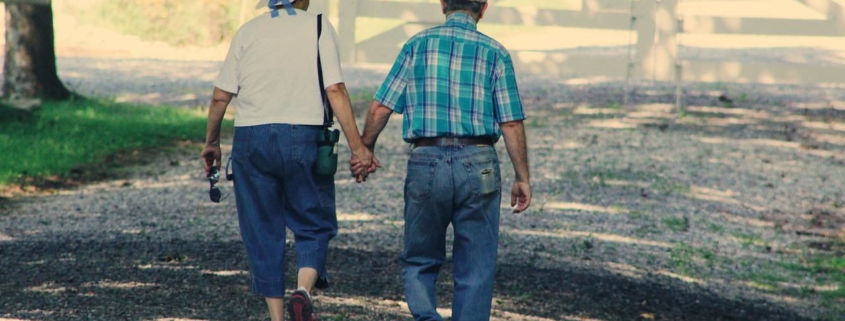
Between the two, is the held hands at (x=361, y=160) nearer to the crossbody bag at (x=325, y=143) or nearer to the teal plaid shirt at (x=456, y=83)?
the crossbody bag at (x=325, y=143)

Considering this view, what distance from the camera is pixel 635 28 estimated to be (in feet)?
58.0

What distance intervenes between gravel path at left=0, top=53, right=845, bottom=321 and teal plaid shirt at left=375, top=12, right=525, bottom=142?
1.50 m

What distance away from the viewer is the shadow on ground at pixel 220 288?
246 inches

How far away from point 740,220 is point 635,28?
24.8 ft

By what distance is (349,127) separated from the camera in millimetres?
5383

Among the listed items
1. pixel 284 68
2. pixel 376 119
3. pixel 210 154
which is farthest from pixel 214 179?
pixel 376 119

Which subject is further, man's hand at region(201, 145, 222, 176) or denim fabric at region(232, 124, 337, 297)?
man's hand at region(201, 145, 222, 176)

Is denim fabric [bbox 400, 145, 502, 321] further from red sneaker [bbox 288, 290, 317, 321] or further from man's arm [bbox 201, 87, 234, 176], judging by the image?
man's arm [bbox 201, 87, 234, 176]

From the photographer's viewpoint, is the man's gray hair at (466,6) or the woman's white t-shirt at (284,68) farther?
the woman's white t-shirt at (284,68)

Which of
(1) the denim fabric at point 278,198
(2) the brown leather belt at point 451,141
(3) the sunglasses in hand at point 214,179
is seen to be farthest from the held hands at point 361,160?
(3) the sunglasses in hand at point 214,179


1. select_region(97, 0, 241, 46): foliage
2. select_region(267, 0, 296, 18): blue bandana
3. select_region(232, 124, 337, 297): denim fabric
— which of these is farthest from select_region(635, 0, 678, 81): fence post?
select_region(267, 0, 296, 18): blue bandana

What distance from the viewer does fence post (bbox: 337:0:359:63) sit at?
18297 millimetres

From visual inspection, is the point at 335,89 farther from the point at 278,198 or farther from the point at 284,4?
the point at 278,198

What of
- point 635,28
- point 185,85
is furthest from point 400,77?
point 185,85
